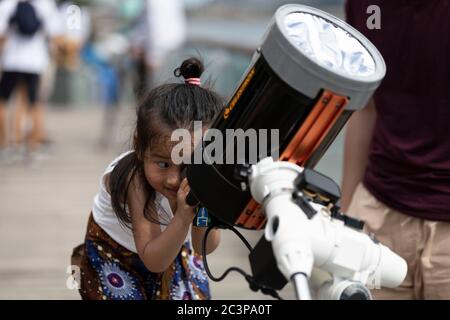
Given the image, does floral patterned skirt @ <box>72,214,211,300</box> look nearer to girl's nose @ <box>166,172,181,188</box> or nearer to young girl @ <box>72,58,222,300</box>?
young girl @ <box>72,58,222,300</box>

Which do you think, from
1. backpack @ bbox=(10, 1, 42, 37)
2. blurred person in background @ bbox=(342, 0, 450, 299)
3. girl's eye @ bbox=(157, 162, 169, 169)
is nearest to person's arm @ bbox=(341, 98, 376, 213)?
blurred person in background @ bbox=(342, 0, 450, 299)

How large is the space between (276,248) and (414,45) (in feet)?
4.35

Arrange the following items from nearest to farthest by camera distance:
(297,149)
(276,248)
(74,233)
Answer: (276,248)
(297,149)
(74,233)

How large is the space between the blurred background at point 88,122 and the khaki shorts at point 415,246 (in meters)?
0.54

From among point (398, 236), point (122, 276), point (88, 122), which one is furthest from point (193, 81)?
point (88, 122)

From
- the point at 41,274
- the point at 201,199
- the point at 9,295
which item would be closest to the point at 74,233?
the point at 41,274

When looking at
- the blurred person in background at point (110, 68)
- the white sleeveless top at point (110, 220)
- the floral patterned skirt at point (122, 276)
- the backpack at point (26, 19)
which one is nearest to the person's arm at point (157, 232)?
the white sleeveless top at point (110, 220)

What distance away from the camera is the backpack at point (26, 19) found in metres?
9.27

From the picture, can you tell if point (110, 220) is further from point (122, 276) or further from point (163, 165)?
point (163, 165)

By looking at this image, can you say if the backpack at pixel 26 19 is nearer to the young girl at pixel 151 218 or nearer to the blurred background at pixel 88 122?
the blurred background at pixel 88 122

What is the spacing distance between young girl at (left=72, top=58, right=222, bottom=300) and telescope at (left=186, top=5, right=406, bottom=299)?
36 cm
